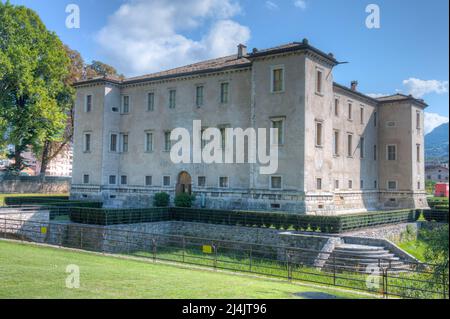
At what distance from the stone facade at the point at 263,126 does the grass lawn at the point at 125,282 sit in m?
15.2

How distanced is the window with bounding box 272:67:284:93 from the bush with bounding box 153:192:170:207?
35.1 ft

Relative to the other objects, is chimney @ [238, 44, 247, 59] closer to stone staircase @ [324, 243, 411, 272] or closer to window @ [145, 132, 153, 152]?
window @ [145, 132, 153, 152]

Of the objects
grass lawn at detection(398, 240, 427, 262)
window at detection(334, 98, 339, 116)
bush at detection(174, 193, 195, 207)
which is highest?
window at detection(334, 98, 339, 116)

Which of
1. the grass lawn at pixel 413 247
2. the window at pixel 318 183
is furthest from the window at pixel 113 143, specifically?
the grass lawn at pixel 413 247

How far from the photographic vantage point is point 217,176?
31266 millimetres

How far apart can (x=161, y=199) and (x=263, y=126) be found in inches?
359

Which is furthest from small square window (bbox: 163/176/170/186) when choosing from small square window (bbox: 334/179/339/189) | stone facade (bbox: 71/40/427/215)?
small square window (bbox: 334/179/339/189)

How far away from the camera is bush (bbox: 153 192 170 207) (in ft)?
105

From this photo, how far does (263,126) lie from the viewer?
28734mm

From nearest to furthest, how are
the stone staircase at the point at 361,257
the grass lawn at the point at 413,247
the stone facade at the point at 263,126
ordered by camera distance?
the stone staircase at the point at 361,257 → the grass lawn at the point at 413,247 → the stone facade at the point at 263,126

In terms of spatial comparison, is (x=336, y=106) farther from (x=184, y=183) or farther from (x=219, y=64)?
(x=184, y=183)

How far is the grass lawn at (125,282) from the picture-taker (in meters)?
9.14

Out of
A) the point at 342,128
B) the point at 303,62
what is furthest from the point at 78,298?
the point at 342,128

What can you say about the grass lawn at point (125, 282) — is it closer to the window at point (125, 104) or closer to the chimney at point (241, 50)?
the chimney at point (241, 50)
